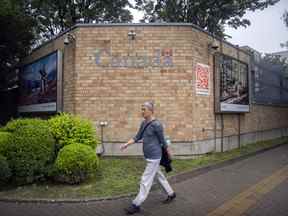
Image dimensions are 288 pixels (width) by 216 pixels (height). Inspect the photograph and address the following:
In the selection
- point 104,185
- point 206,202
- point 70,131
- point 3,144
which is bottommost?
point 206,202

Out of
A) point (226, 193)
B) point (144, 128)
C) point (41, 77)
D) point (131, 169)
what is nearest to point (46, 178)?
point (131, 169)

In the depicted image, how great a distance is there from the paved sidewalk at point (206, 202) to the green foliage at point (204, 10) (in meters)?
16.4

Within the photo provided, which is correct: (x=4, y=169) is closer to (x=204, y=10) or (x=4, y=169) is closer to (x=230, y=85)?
(x=230, y=85)

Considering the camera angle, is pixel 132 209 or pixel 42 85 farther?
pixel 42 85

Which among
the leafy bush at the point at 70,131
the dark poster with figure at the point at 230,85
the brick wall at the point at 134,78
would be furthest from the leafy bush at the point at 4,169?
the dark poster with figure at the point at 230,85

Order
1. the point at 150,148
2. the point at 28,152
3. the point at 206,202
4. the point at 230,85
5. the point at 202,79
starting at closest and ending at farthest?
the point at 150,148 → the point at 206,202 → the point at 28,152 → the point at 202,79 → the point at 230,85

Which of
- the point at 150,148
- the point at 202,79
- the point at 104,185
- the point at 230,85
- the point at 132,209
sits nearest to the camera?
the point at 132,209

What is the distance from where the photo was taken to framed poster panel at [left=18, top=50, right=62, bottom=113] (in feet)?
33.1

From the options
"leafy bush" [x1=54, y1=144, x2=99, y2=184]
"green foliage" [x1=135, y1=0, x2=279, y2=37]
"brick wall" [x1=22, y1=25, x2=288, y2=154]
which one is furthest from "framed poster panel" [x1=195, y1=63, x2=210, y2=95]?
"green foliage" [x1=135, y1=0, x2=279, y2=37]

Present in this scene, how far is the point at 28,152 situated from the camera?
5.76m

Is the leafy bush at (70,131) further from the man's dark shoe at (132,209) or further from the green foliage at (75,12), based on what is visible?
the green foliage at (75,12)

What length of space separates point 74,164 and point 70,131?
1.14 meters

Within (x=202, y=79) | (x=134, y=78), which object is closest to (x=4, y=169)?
(x=134, y=78)

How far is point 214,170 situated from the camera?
314 inches
